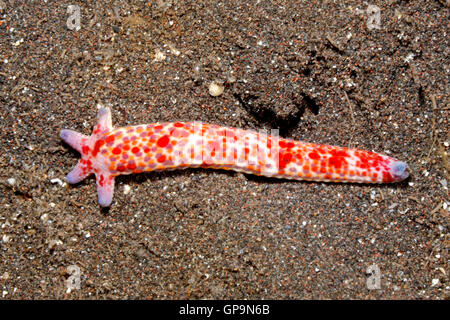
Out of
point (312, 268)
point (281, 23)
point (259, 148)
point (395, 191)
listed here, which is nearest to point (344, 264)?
point (312, 268)

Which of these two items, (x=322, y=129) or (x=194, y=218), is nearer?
(x=194, y=218)

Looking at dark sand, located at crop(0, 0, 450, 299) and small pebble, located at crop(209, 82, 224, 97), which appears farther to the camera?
small pebble, located at crop(209, 82, 224, 97)

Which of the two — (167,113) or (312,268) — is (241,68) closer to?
(167,113)

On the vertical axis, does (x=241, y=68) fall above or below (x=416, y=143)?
above

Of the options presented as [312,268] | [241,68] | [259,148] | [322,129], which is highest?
[241,68]

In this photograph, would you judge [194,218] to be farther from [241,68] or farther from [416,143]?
[416,143]

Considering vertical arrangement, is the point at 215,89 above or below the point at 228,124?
above

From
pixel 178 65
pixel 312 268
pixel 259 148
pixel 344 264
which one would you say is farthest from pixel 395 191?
pixel 178 65

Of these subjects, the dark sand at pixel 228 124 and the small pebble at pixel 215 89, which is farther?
the small pebble at pixel 215 89
